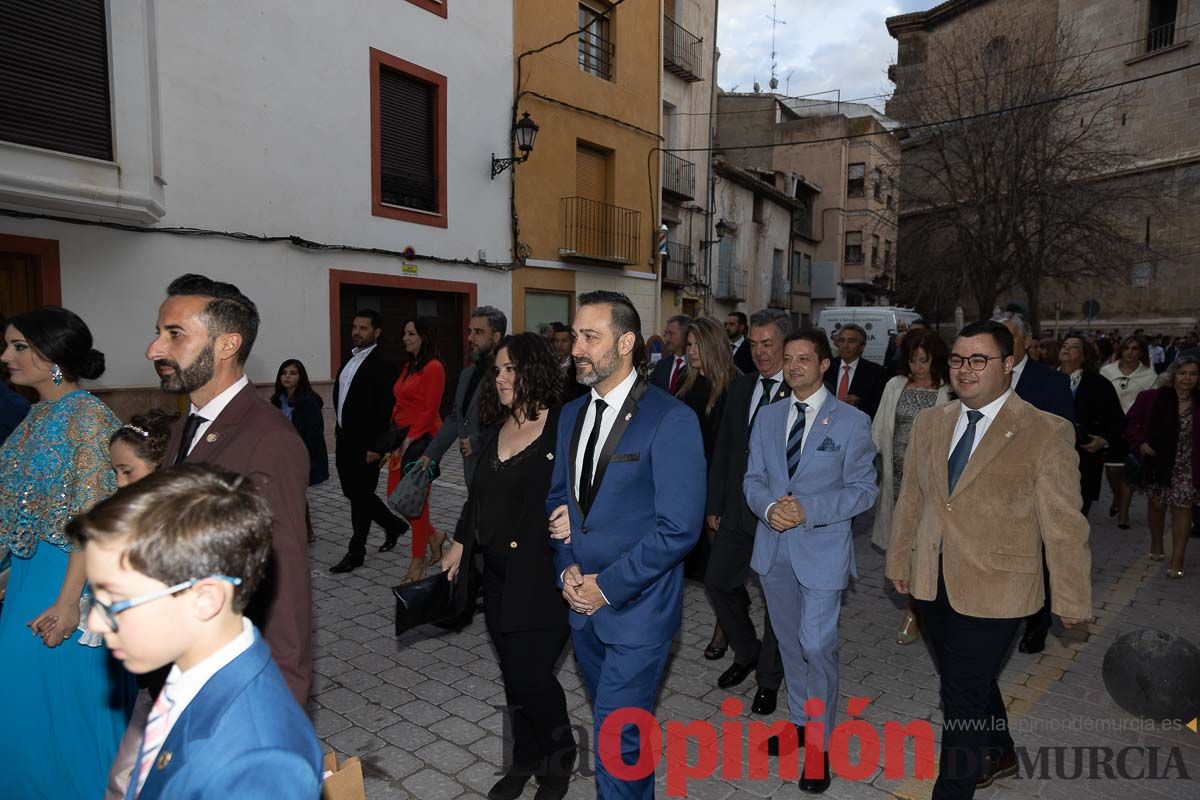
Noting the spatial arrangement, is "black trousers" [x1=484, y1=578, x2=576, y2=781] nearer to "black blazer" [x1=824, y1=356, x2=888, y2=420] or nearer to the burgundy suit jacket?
the burgundy suit jacket

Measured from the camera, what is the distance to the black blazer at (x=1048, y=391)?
4.57m

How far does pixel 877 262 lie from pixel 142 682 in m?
42.8

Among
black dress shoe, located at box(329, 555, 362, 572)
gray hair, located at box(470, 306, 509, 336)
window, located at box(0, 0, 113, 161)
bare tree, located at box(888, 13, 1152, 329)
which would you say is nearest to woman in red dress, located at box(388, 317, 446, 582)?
black dress shoe, located at box(329, 555, 362, 572)

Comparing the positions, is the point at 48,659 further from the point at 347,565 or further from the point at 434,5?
the point at 434,5

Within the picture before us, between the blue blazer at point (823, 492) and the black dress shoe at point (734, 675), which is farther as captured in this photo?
the black dress shoe at point (734, 675)

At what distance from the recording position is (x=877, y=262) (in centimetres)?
4062

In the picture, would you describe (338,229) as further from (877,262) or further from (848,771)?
(877,262)

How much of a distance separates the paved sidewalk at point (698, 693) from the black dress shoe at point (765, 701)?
82 millimetres

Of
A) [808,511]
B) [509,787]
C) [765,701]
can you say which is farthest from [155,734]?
[765,701]

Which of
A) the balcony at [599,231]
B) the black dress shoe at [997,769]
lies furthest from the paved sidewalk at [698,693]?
the balcony at [599,231]

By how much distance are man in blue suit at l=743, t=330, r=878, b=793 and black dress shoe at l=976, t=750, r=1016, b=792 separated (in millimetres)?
693

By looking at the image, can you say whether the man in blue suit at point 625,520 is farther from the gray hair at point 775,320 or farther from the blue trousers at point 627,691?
the gray hair at point 775,320

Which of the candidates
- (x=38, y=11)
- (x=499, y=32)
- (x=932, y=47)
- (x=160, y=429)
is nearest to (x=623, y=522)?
(x=160, y=429)

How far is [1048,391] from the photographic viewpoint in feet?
15.1
